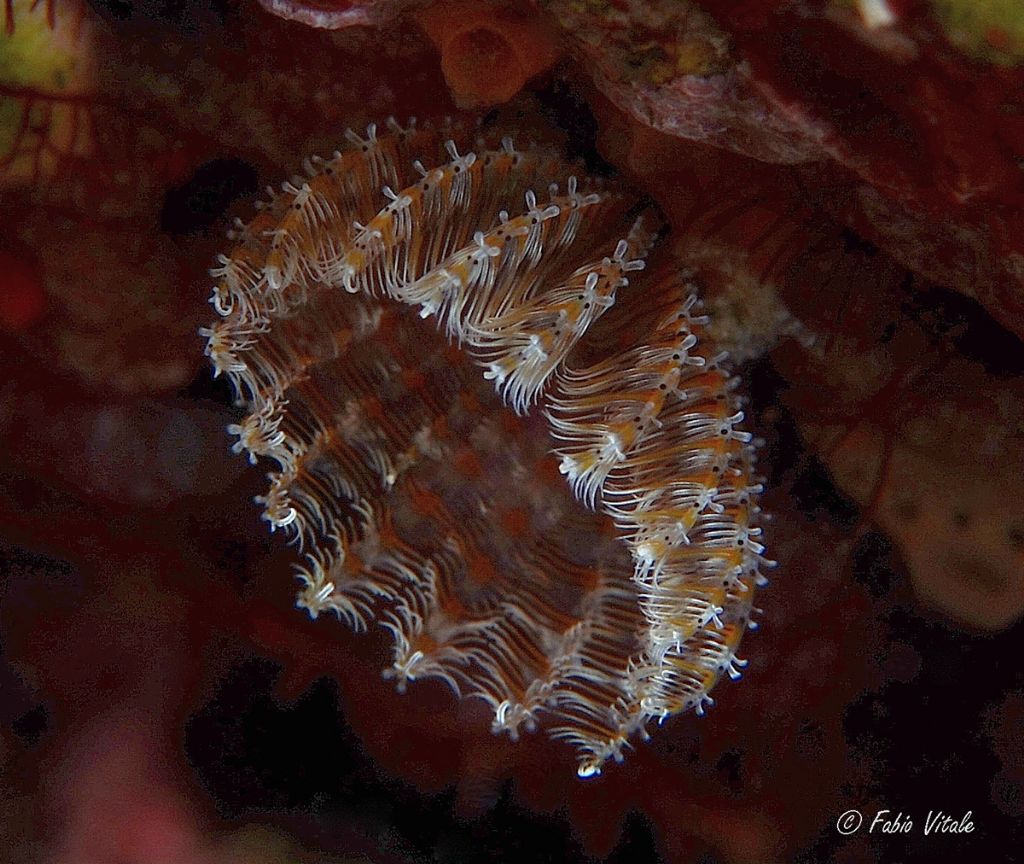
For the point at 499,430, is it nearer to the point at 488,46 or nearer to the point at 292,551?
the point at 292,551

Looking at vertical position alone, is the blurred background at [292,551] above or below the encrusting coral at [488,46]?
below

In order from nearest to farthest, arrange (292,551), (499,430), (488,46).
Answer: (488,46)
(499,430)
(292,551)

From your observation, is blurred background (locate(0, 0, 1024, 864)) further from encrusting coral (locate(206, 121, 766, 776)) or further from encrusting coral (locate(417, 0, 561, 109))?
encrusting coral (locate(206, 121, 766, 776))

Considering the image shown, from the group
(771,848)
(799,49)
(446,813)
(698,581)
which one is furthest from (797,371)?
(446,813)

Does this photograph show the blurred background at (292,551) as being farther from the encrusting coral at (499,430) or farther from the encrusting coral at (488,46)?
the encrusting coral at (499,430)

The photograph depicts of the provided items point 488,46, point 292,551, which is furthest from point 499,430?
point 488,46

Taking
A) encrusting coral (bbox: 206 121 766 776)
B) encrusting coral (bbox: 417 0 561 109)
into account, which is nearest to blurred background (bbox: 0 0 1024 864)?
encrusting coral (bbox: 417 0 561 109)

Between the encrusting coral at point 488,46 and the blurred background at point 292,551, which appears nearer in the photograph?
the encrusting coral at point 488,46

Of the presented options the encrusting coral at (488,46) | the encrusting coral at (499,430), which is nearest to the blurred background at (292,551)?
the encrusting coral at (488,46)
